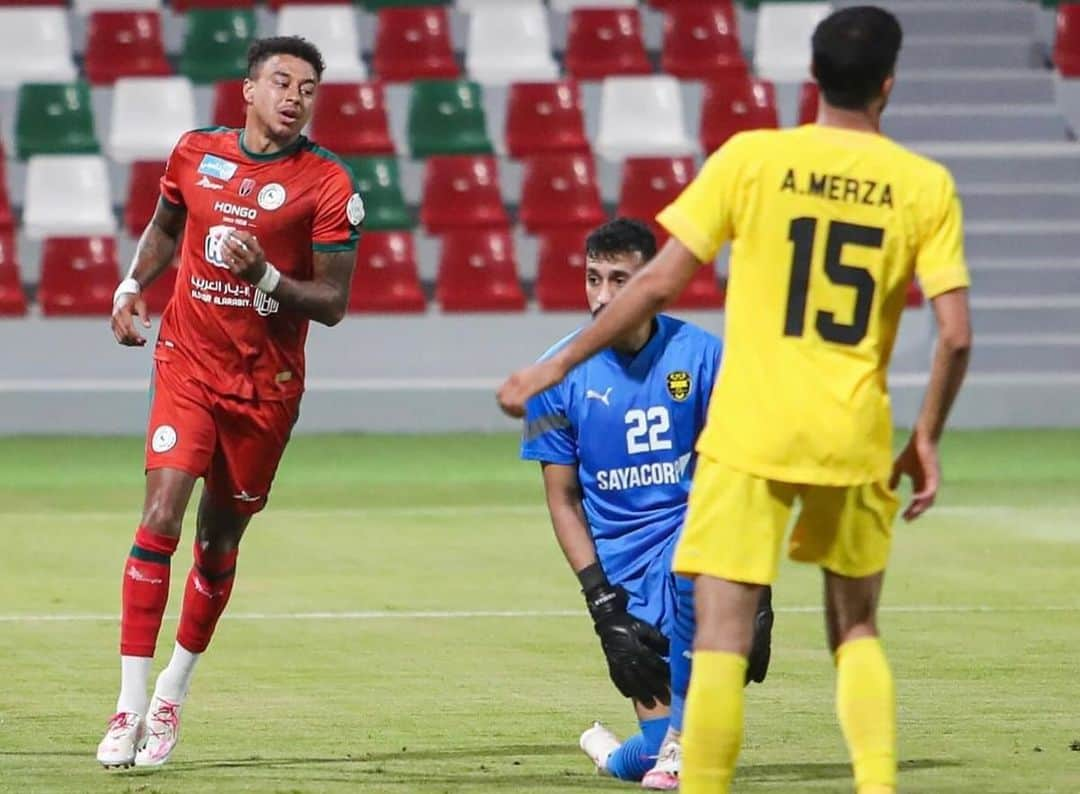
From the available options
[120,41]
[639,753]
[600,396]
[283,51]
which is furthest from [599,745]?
[120,41]

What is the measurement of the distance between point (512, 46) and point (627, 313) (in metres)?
13.2

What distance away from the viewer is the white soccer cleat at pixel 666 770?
5.58 m

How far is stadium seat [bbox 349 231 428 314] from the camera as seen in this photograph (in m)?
15.4

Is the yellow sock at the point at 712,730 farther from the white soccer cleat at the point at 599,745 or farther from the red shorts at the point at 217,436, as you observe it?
the red shorts at the point at 217,436

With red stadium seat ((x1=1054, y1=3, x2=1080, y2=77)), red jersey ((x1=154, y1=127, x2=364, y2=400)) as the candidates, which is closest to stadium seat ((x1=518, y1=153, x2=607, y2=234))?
red stadium seat ((x1=1054, y1=3, x2=1080, y2=77))

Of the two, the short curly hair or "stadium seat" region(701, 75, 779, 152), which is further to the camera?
"stadium seat" region(701, 75, 779, 152)

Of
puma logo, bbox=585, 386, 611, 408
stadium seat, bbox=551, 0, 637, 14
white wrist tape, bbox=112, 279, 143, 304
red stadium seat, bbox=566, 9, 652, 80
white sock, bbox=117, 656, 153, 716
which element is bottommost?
white sock, bbox=117, 656, 153, 716

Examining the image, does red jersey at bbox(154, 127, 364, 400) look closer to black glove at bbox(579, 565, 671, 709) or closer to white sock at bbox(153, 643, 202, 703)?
white sock at bbox(153, 643, 202, 703)

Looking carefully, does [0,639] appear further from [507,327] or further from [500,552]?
[507,327]

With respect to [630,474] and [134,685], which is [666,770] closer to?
[630,474]

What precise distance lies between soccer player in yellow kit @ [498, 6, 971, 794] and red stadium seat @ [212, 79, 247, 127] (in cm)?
1190

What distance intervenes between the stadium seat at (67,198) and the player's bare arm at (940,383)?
12051 millimetres

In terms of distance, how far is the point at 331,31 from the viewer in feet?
56.1

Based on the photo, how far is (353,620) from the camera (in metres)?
8.41
